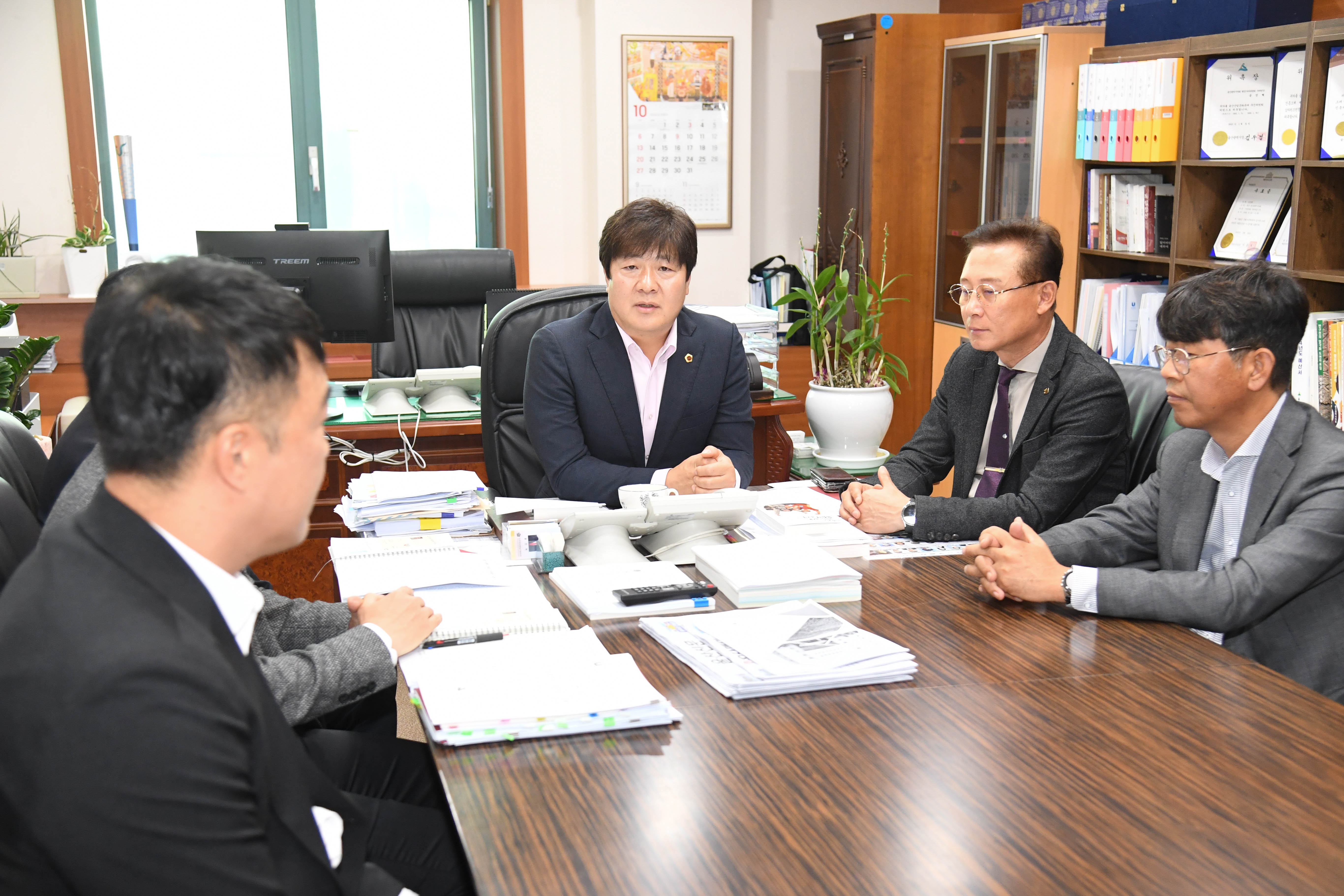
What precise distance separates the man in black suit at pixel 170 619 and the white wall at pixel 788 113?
202 inches

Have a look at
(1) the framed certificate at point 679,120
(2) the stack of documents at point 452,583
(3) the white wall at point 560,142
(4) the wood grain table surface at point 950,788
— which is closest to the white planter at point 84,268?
(3) the white wall at point 560,142

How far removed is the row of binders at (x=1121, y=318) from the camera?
398 cm

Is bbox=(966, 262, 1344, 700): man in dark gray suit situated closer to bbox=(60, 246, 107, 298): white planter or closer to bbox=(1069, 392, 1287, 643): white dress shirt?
bbox=(1069, 392, 1287, 643): white dress shirt

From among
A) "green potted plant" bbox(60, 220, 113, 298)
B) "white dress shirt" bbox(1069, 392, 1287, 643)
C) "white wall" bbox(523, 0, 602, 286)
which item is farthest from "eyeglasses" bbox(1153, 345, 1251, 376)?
"green potted plant" bbox(60, 220, 113, 298)

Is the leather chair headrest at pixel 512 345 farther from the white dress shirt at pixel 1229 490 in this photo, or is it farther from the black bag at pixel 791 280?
the black bag at pixel 791 280

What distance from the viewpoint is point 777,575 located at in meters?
1.82

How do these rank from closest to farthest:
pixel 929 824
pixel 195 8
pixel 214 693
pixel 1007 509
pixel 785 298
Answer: pixel 214 693 → pixel 929 824 → pixel 1007 509 → pixel 785 298 → pixel 195 8

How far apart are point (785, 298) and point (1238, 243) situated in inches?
60.0

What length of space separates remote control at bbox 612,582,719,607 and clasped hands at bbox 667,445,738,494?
1.52 ft

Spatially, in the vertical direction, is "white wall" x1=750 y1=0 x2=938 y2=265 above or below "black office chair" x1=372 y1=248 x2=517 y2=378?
above

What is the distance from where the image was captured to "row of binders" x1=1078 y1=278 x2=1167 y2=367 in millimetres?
3977

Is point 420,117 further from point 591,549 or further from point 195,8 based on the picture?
point 591,549

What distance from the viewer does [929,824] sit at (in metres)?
1.14

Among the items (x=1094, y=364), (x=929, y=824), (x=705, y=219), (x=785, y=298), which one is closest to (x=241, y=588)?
(x=929, y=824)
